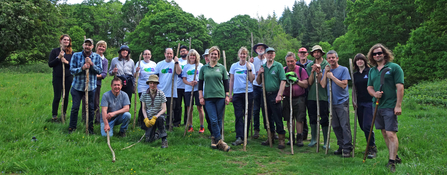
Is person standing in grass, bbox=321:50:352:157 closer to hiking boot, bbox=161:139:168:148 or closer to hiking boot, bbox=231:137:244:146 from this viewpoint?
hiking boot, bbox=231:137:244:146

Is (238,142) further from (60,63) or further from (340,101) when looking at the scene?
(60,63)

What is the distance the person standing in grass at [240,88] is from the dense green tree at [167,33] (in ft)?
101

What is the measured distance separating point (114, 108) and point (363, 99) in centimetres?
589

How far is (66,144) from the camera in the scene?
6.24 metres

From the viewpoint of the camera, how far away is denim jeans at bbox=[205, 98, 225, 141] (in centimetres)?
694

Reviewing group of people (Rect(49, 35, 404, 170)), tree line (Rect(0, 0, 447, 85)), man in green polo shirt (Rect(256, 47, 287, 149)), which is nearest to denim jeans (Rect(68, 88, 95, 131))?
group of people (Rect(49, 35, 404, 170))

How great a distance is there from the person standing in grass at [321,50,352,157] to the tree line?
1277 centimetres

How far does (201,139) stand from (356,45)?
1243 inches

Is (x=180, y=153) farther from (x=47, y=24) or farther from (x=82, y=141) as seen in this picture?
(x=47, y=24)

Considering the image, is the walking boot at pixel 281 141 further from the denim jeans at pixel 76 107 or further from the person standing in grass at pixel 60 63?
the person standing in grass at pixel 60 63

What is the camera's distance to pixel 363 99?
6.45 m

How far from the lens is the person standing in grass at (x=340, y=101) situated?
6.40 meters

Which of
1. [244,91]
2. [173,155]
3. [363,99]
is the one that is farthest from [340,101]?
[173,155]

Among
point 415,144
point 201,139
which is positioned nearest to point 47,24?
point 201,139
